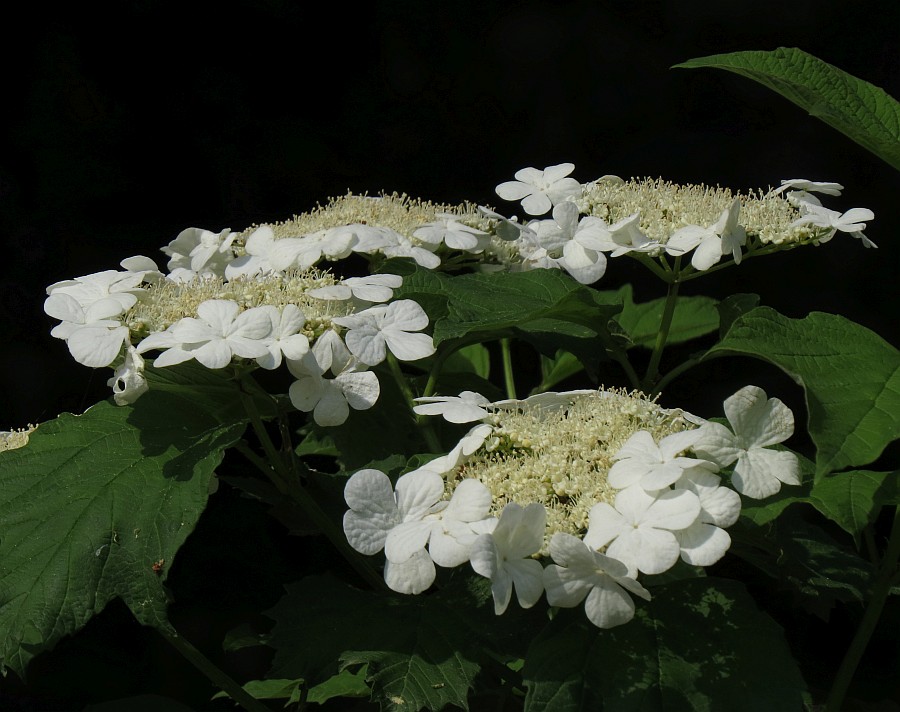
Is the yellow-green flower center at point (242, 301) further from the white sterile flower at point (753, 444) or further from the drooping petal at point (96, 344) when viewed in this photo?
the white sterile flower at point (753, 444)

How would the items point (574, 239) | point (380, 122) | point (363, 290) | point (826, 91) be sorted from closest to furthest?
point (826, 91) < point (363, 290) < point (574, 239) < point (380, 122)

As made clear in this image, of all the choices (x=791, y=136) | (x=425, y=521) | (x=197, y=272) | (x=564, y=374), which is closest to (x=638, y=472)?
(x=425, y=521)

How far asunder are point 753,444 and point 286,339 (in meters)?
0.39

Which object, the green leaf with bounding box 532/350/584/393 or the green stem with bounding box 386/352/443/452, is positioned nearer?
the green stem with bounding box 386/352/443/452

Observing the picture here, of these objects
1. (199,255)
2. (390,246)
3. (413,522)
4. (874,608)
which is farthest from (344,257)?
(874,608)

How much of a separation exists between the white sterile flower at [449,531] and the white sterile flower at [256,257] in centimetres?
36

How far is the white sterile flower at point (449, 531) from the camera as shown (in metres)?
0.70

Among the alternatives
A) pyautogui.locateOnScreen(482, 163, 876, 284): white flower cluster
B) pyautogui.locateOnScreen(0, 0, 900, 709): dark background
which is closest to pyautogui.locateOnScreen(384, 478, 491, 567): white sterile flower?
pyautogui.locateOnScreen(482, 163, 876, 284): white flower cluster

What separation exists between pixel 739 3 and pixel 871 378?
4.94 feet

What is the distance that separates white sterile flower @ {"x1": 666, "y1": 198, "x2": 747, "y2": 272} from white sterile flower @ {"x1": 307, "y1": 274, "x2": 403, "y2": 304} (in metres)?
0.28

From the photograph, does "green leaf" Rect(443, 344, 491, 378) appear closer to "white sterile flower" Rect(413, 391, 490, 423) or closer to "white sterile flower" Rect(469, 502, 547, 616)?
"white sterile flower" Rect(413, 391, 490, 423)

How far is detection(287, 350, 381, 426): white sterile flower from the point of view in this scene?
2.88 feet

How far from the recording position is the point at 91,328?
0.87 m

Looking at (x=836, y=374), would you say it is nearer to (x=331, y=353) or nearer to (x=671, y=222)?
(x=671, y=222)
